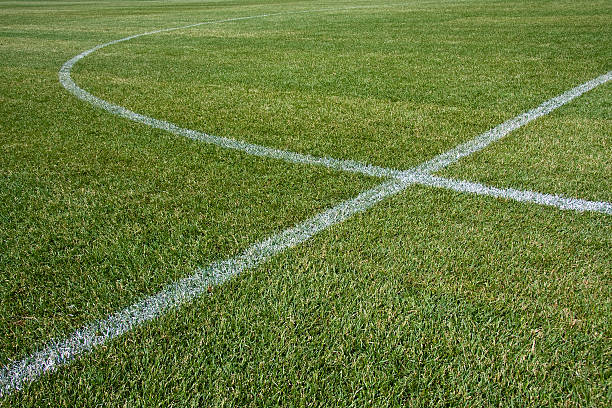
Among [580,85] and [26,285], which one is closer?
[26,285]

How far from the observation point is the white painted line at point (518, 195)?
2211 mm

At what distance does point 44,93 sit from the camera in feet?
15.1

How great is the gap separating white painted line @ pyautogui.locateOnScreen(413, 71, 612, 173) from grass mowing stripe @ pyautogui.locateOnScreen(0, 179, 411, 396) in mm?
592

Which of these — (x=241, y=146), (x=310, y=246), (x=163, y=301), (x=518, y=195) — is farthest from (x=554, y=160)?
(x=163, y=301)

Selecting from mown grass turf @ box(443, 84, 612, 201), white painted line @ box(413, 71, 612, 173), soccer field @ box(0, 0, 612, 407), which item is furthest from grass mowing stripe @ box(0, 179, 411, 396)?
mown grass turf @ box(443, 84, 612, 201)

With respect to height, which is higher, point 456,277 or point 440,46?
point 440,46

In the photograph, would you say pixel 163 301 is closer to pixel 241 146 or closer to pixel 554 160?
pixel 241 146

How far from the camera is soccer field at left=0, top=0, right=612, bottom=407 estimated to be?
1377mm

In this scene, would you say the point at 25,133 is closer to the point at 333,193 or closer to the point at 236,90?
the point at 236,90

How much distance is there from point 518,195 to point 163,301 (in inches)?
68.6

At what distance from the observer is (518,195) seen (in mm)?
2334

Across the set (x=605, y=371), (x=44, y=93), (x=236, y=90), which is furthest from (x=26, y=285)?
(x=44, y=93)

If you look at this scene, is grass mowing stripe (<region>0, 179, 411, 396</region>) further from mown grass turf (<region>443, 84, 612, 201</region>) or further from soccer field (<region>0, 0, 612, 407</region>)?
mown grass turf (<region>443, 84, 612, 201</region>)

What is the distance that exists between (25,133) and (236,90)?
1869mm
